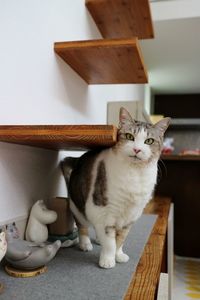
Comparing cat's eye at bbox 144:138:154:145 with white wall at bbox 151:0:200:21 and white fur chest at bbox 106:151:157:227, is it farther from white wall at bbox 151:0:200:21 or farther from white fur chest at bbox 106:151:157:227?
white wall at bbox 151:0:200:21

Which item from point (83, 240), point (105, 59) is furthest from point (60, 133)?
point (105, 59)

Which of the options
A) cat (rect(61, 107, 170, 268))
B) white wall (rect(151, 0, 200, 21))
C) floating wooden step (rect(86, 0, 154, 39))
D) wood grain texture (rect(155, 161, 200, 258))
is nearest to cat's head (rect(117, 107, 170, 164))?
cat (rect(61, 107, 170, 268))

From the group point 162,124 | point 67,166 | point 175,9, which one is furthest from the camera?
point 175,9

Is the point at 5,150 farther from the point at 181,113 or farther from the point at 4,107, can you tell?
the point at 181,113

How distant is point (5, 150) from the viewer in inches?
34.3

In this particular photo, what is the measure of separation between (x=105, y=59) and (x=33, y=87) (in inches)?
15.2

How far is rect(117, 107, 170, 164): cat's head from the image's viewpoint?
Result: 0.82 meters

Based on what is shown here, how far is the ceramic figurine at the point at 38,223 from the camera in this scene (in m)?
0.93

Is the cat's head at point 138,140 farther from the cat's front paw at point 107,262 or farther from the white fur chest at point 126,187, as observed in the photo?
the cat's front paw at point 107,262

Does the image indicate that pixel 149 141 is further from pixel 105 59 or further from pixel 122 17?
pixel 122 17

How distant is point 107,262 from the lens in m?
0.81

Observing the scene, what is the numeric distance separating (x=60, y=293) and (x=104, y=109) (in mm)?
1429

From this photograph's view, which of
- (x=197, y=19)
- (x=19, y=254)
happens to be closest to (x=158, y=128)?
(x=19, y=254)

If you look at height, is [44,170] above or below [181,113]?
below
